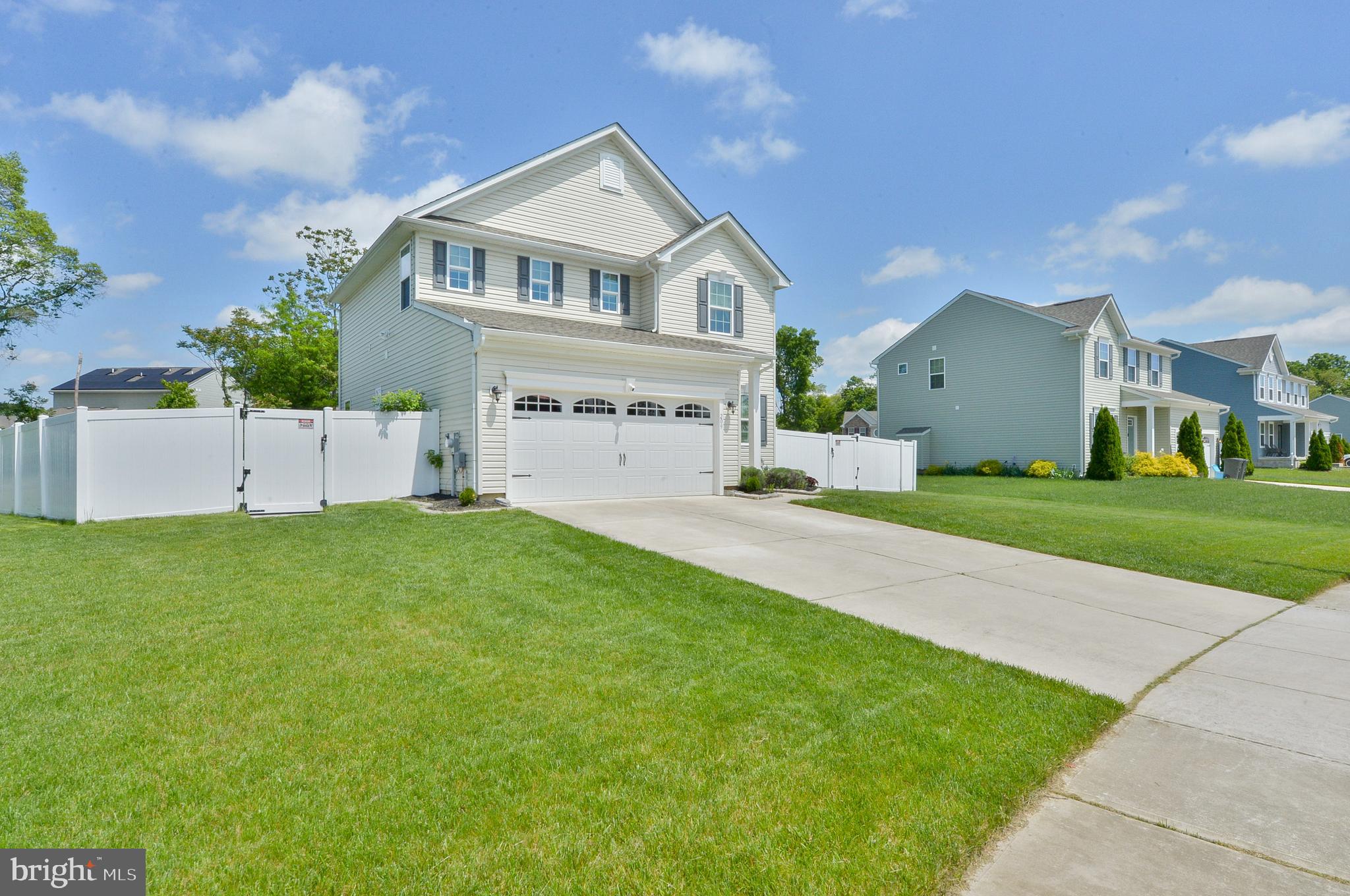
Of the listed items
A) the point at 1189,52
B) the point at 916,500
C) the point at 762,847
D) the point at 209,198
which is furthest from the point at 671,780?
the point at 209,198

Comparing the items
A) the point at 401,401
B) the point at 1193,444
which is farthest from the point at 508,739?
the point at 1193,444

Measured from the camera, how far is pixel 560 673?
414 centimetres

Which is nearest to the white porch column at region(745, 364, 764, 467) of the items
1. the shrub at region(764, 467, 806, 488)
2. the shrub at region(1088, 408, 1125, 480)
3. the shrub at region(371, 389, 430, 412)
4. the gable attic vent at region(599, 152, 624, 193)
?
the shrub at region(764, 467, 806, 488)

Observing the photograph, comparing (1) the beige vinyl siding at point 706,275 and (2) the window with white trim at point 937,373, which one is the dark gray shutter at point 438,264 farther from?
(2) the window with white trim at point 937,373

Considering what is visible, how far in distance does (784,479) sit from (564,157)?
10.3m

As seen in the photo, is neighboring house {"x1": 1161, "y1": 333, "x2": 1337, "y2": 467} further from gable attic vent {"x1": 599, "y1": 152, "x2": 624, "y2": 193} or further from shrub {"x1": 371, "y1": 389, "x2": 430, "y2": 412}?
shrub {"x1": 371, "y1": 389, "x2": 430, "y2": 412}

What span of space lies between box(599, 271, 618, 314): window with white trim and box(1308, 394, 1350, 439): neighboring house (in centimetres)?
5910

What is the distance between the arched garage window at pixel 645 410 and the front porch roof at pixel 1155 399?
23.6m

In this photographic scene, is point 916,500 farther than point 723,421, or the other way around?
point 723,421

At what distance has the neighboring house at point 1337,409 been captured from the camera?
159ft

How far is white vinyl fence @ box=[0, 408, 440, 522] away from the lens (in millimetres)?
10828

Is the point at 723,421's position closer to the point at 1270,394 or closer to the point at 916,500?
the point at 916,500

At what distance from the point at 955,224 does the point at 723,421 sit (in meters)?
11.3

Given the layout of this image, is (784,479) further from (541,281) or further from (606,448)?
(541,281)
